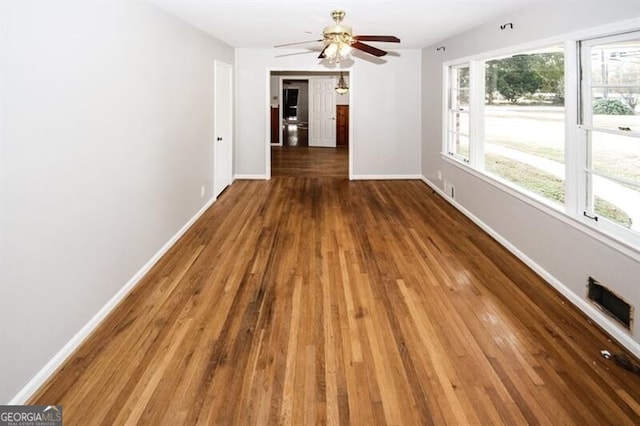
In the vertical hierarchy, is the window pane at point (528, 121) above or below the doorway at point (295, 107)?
below

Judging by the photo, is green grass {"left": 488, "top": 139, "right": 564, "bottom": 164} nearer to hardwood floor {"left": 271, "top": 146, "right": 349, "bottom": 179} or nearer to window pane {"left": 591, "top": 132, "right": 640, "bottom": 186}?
window pane {"left": 591, "top": 132, "right": 640, "bottom": 186}

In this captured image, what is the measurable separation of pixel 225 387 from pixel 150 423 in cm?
39

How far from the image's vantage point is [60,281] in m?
2.41

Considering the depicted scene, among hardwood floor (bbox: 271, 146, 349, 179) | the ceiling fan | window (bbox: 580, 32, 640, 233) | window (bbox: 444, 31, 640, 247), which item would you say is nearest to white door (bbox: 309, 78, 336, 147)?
hardwood floor (bbox: 271, 146, 349, 179)

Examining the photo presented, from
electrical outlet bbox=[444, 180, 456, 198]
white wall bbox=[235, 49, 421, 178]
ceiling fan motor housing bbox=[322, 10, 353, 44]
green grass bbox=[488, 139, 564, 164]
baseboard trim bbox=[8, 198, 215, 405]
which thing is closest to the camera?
baseboard trim bbox=[8, 198, 215, 405]

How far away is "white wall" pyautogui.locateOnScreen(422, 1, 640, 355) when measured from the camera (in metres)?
2.64

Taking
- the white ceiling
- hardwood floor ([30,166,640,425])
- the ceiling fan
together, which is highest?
the white ceiling

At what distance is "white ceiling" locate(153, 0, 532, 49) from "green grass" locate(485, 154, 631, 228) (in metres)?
1.49

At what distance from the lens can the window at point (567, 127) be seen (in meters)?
2.76

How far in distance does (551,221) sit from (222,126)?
16.5 feet

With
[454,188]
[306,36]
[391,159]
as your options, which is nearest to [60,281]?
[306,36]

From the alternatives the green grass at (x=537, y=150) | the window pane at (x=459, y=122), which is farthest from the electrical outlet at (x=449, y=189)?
the green grass at (x=537, y=150)

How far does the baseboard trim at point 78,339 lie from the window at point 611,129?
3.51 metres

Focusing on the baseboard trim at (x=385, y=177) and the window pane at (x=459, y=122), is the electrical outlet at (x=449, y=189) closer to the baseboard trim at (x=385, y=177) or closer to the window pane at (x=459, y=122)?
the window pane at (x=459, y=122)
